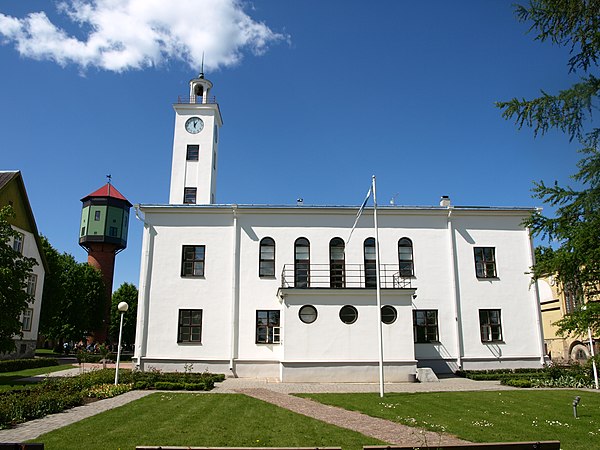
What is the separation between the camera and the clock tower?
97.6 ft

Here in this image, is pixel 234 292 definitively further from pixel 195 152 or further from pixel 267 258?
pixel 195 152

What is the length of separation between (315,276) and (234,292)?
14.5ft

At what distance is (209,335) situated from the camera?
24.5 metres

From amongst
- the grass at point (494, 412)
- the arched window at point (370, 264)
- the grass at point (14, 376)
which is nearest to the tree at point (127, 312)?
the grass at point (14, 376)

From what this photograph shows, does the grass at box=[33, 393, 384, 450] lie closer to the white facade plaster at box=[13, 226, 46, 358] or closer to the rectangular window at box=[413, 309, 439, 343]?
the rectangular window at box=[413, 309, 439, 343]

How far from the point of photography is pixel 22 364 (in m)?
27.7

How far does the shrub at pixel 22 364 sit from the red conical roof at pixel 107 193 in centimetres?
2805

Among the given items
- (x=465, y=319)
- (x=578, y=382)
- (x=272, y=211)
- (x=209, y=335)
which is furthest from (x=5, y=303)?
(x=578, y=382)

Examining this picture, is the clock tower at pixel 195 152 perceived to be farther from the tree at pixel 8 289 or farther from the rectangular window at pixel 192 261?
the tree at pixel 8 289

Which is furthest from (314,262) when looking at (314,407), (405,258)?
(314,407)

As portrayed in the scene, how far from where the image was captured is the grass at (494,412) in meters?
10.0

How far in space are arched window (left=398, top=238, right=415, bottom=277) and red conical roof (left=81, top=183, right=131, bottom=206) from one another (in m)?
40.6

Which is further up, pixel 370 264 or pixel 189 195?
pixel 189 195

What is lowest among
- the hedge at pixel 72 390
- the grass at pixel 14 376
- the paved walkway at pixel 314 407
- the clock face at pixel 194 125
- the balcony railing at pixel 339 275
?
the grass at pixel 14 376
